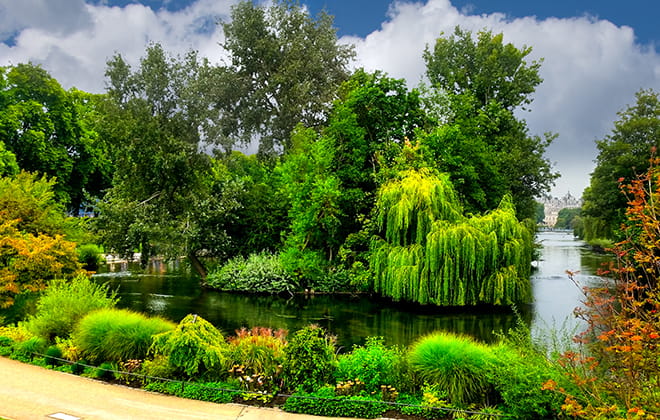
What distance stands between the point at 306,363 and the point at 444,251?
12.2m

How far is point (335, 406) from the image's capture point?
809cm

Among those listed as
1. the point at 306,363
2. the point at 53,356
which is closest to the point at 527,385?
the point at 306,363

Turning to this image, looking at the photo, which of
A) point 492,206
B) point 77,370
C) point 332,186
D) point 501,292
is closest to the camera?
point 77,370

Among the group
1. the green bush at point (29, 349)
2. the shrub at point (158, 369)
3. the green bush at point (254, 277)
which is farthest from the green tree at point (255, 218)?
the shrub at point (158, 369)

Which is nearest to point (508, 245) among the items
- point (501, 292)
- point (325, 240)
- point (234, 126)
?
point (501, 292)

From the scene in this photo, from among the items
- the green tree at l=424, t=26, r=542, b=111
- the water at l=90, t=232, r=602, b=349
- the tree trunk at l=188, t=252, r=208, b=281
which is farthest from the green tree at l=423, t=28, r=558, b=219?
the tree trunk at l=188, t=252, r=208, b=281

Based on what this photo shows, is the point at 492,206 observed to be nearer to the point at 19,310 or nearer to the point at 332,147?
the point at 332,147

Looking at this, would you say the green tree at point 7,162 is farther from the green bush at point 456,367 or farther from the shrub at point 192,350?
the green bush at point 456,367

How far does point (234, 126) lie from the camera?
126 ft

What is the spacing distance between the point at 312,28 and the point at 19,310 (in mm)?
29649

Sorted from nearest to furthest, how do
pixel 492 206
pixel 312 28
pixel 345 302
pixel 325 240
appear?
pixel 345 302 → pixel 325 240 → pixel 492 206 → pixel 312 28

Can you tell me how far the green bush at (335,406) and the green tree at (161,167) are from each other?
19.5m

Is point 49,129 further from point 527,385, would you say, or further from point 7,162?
point 527,385

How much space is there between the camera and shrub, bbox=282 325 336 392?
9.01 m
